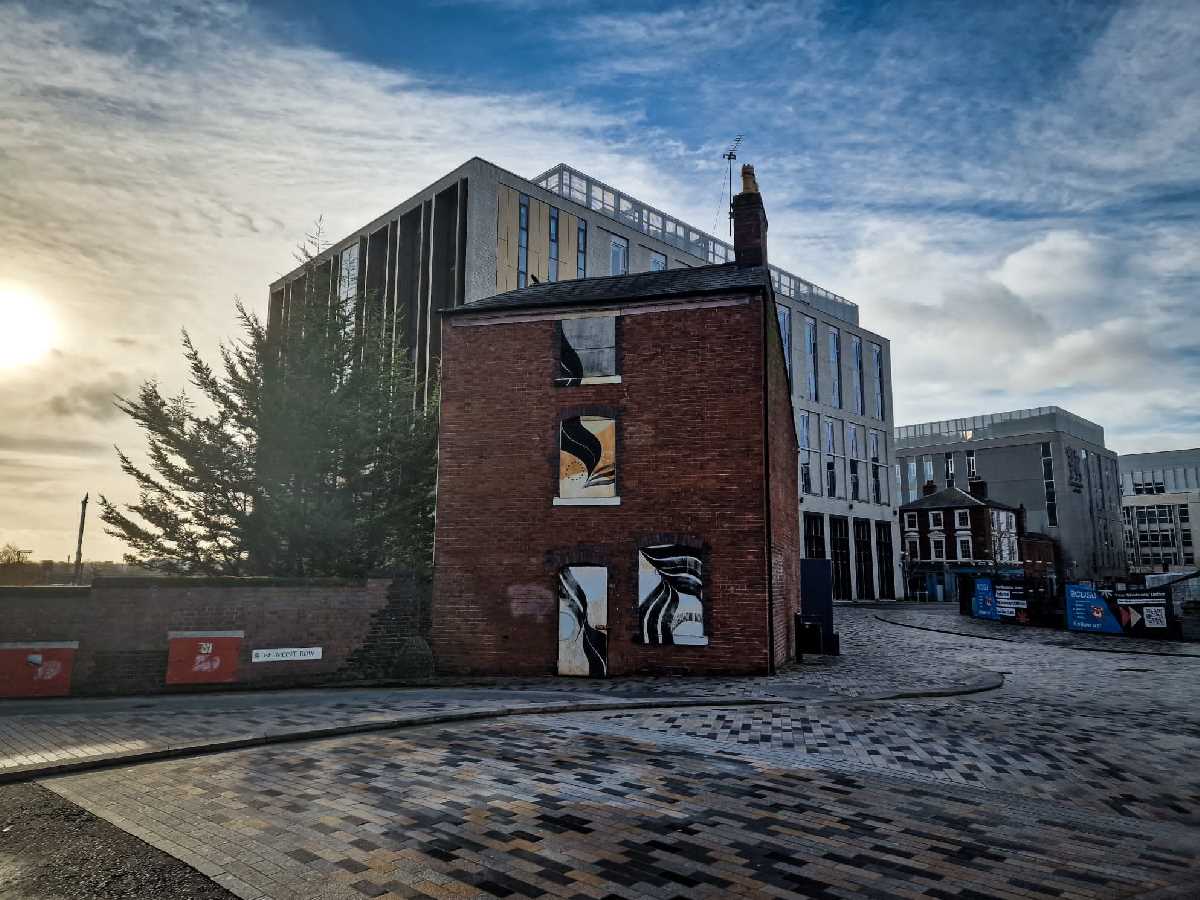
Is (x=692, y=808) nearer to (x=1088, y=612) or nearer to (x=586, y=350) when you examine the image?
(x=586, y=350)

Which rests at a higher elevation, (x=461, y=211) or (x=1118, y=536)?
(x=461, y=211)

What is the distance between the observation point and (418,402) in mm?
44531

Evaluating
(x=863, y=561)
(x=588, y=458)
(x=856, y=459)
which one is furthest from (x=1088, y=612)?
(x=856, y=459)

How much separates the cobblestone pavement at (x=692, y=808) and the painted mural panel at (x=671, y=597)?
425cm

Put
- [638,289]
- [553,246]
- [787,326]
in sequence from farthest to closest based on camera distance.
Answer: [787,326] < [553,246] < [638,289]

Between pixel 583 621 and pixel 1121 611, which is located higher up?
pixel 583 621

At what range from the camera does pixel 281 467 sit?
1817 centimetres

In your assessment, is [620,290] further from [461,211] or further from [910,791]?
[461,211]

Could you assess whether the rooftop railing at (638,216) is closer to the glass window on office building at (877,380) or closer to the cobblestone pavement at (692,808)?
the glass window on office building at (877,380)

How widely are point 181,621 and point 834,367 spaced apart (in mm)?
55747

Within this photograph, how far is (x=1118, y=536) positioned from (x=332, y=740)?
412 ft

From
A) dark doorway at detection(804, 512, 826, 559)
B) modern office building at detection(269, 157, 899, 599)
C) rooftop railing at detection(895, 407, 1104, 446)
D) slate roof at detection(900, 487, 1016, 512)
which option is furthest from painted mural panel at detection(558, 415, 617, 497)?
rooftop railing at detection(895, 407, 1104, 446)

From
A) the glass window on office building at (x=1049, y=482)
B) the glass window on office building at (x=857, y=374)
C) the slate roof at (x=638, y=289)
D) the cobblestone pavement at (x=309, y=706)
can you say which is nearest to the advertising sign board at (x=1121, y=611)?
the cobblestone pavement at (x=309, y=706)

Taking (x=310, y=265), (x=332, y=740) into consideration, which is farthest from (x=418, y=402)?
(x=332, y=740)
